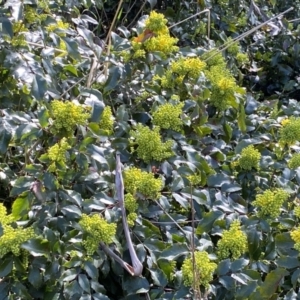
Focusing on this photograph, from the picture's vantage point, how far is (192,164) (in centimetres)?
138

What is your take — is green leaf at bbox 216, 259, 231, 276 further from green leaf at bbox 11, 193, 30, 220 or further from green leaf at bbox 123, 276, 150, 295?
green leaf at bbox 11, 193, 30, 220

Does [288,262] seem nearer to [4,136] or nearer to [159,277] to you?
[159,277]

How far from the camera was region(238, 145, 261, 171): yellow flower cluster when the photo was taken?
4.61 feet

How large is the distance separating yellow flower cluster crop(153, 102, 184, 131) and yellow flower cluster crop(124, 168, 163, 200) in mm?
185

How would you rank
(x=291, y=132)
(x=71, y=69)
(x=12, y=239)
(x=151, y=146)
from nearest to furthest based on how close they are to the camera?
1. (x=12, y=239)
2. (x=151, y=146)
3. (x=291, y=132)
4. (x=71, y=69)

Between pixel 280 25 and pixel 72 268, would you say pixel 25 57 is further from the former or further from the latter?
pixel 280 25

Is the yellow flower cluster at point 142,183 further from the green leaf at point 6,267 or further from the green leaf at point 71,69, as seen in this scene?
the green leaf at point 71,69

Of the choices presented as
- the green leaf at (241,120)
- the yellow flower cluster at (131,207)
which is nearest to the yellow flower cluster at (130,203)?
the yellow flower cluster at (131,207)

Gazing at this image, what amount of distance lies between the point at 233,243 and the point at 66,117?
0.45m

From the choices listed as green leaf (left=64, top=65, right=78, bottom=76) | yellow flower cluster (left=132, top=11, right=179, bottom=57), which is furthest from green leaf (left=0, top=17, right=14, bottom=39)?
yellow flower cluster (left=132, top=11, right=179, bottom=57)

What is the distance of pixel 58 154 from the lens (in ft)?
4.02

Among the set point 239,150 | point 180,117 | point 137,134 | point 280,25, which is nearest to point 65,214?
point 137,134

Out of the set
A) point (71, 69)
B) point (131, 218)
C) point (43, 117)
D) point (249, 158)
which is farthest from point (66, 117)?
point (249, 158)

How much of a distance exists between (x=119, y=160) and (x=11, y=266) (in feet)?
1.14
